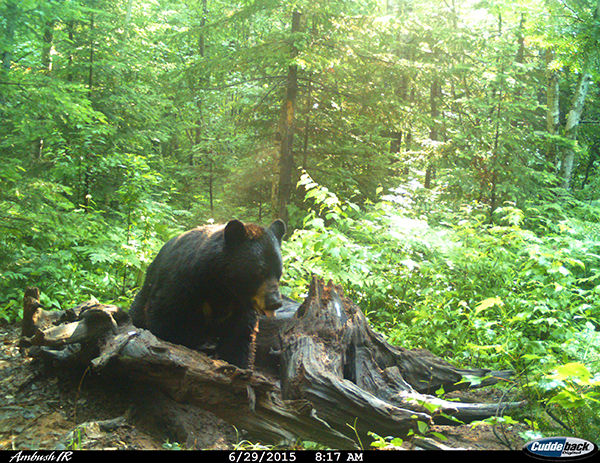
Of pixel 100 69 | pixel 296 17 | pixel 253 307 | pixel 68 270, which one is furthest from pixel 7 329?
pixel 296 17

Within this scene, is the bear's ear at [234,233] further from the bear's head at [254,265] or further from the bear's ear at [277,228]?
the bear's ear at [277,228]

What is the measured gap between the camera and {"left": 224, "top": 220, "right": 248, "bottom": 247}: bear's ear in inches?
129

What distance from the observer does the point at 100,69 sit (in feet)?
31.5

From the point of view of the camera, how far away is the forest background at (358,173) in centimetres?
458

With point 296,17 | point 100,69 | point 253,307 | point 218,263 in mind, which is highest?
point 296,17

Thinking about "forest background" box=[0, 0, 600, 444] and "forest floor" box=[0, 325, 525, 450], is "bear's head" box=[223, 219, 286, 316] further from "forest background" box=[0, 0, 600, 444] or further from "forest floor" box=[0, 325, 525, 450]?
A: "forest background" box=[0, 0, 600, 444]

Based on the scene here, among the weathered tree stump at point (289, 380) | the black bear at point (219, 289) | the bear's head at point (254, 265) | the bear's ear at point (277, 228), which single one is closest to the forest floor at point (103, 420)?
the weathered tree stump at point (289, 380)

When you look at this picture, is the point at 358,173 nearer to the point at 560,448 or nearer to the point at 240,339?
the point at 240,339

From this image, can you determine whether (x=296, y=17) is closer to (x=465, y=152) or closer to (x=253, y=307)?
(x=465, y=152)

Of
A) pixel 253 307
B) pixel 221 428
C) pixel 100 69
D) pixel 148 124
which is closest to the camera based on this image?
pixel 221 428

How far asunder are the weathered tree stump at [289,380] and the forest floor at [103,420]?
0.43ft

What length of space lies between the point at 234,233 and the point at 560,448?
2579 mm

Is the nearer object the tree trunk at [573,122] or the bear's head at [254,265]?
the bear's head at [254,265]

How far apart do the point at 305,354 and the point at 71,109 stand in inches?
167
